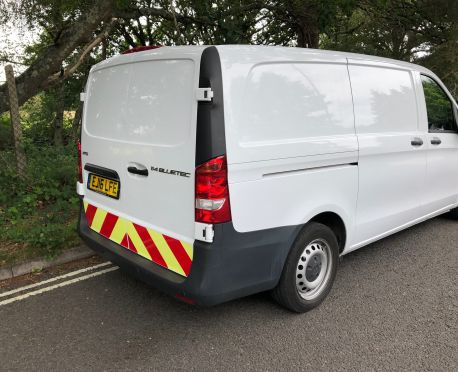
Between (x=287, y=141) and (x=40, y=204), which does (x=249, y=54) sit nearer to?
(x=287, y=141)

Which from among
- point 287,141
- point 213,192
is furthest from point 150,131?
point 287,141

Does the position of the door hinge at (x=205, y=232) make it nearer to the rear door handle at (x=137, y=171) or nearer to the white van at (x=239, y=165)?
the white van at (x=239, y=165)

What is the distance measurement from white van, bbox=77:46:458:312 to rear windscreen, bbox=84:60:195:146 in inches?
0.4

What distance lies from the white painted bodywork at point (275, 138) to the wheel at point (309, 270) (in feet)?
0.63

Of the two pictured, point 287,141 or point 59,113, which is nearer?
point 287,141

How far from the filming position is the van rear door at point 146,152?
2479mm

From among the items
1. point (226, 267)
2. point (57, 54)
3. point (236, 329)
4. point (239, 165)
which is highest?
point (57, 54)

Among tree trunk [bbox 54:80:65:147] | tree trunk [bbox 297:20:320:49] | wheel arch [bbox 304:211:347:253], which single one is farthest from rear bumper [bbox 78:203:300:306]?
tree trunk [bbox 297:20:320:49]

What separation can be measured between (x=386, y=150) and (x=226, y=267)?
76.0 inches

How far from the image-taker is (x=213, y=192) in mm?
2367

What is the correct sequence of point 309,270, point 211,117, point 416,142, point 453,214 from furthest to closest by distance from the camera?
point 453,214, point 416,142, point 309,270, point 211,117

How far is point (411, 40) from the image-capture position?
38.1 feet

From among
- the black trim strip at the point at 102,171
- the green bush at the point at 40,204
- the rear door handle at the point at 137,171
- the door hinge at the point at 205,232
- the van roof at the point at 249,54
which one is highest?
the van roof at the point at 249,54

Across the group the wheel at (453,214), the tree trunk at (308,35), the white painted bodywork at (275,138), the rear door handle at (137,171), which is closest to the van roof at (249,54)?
the white painted bodywork at (275,138)
